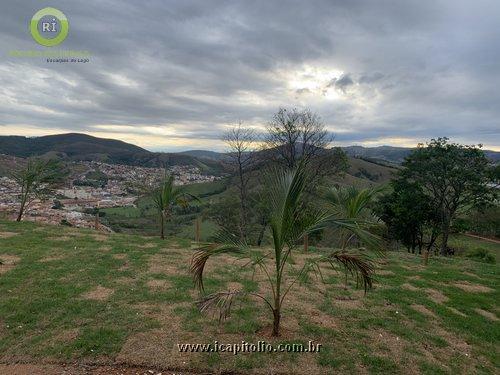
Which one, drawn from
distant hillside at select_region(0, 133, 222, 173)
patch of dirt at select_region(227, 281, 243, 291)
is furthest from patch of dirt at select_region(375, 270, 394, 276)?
distant hillside at select_region(0, 133, 222, 173)

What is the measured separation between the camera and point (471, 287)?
8.38 metres

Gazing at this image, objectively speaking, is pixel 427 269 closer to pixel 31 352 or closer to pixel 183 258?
pixel 183 258

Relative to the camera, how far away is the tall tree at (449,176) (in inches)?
749

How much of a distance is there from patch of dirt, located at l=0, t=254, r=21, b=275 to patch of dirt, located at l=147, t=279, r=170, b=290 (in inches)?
126

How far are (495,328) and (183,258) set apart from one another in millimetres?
7150

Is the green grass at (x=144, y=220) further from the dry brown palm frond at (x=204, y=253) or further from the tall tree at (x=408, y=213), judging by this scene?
the dry brown palm frond at (x=204, y=253)

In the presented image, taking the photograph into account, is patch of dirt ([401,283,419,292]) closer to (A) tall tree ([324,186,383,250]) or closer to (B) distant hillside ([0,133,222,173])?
(A) tall tree ([324,186,383,250])

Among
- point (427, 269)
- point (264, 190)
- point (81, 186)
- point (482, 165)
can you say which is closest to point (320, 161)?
point (482, 165)

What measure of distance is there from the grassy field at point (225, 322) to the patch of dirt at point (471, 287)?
0.03m

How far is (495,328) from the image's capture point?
5816 mm

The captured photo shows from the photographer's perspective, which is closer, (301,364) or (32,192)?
(301,364)

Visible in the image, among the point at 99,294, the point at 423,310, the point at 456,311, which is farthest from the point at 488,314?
the point at 99,294

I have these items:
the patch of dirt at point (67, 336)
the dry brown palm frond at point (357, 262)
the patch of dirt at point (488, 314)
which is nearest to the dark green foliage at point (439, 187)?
the patch of dirt at point (488, 314)

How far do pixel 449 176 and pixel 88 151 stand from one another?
470 feet
